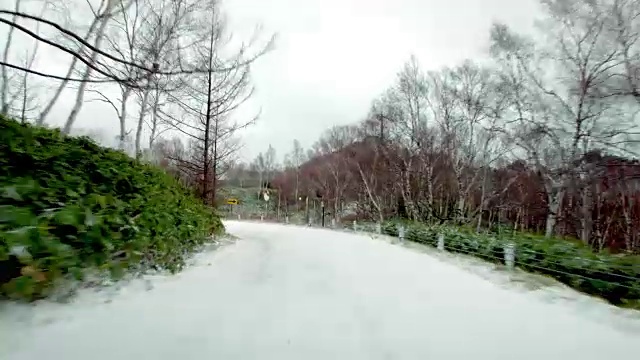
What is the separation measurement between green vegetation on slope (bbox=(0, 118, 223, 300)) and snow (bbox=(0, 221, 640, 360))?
0.36 meters

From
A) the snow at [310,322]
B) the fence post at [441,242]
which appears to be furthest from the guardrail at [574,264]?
the snow at [310,322]

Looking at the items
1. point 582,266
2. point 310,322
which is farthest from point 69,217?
point 582,266

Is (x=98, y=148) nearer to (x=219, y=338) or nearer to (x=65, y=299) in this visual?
(x=65, y=299)

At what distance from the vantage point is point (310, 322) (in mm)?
3988

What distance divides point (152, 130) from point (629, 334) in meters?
18.5

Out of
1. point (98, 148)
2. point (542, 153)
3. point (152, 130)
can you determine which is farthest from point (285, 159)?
point (98, 148)

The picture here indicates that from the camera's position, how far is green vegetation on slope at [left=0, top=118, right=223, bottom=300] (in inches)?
117

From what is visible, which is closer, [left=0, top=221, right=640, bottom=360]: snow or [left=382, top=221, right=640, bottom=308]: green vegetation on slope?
[left=0, top=221, right=640, bottom=360]: snow

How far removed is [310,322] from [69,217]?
7.83 ft

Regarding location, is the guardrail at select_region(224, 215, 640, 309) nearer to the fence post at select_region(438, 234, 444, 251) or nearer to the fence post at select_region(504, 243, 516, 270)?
the fence post at select_region(504, 243, 516, 270)

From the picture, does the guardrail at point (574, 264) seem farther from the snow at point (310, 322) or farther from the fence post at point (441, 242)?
the snow at point (310, 322)

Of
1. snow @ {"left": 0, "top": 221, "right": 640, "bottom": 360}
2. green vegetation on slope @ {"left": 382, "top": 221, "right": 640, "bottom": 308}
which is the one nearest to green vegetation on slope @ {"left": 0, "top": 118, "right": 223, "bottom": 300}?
snow @ {"left": 0, "top": 221, "right": 640, "bottom": 360}

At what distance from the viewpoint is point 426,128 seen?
82.4ft

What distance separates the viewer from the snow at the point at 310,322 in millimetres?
3025
